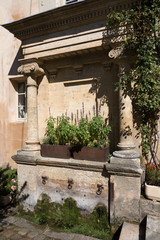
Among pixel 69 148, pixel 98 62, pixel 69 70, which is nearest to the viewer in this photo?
pixel 69 148

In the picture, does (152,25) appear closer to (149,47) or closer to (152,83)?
(149,47)

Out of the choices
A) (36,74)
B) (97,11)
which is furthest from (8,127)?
(97,11)

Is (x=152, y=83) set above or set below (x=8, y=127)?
above

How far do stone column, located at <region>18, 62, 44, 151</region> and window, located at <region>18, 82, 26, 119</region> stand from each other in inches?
48.5

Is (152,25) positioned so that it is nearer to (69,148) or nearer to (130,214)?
(69,148)

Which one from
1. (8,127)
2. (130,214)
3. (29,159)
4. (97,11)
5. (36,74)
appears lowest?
(130,214)

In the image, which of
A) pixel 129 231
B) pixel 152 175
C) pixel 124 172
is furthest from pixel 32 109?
pixel 129 231

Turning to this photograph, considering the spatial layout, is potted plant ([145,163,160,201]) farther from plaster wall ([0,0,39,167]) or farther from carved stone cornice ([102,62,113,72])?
plaster wall ([0,0,39,167])

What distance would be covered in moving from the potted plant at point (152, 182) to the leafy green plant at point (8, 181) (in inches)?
123

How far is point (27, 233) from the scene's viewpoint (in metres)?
3.01

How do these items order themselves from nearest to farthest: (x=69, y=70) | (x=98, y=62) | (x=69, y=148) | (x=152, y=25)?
(x=152, y=25), (x=69, y=148), (x=98, y=62), (x=69, y=70)

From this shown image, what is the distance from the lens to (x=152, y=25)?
9.30 ft

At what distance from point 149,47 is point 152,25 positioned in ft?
1.27

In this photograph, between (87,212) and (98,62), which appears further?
(98,62)
